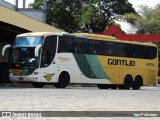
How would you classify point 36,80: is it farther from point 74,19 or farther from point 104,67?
point 74,19

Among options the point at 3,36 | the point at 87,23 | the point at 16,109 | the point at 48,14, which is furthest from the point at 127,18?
the point at 16,109

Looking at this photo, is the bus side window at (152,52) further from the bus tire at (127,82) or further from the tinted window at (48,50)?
the tinted window at (48,50)

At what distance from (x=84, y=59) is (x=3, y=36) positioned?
28.2 ft

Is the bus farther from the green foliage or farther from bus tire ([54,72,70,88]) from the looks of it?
the green foliage

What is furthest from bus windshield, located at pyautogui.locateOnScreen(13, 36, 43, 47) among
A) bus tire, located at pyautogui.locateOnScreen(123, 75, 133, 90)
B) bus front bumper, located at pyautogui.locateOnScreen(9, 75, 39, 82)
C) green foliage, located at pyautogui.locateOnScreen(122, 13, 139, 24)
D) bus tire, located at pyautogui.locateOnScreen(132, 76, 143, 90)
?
green foliage, located at pyautogui.locateOnScreen(122, 13, 139, 24)

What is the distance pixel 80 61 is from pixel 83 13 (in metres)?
41.3

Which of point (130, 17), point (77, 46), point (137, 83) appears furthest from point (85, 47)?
point (130, 17)

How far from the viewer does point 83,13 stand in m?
68.3

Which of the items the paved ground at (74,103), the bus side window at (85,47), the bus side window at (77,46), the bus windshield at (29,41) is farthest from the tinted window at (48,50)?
the paved ground at (74,103)

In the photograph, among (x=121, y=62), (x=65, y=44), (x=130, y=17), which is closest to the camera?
(x=65, y=44)

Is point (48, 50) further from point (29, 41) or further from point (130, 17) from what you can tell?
point (130, 17)

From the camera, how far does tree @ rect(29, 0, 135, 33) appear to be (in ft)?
220

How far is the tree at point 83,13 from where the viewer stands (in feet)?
220

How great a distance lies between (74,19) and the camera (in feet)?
221
